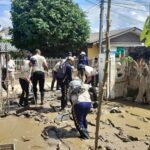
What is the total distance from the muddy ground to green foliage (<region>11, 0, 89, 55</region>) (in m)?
15.7

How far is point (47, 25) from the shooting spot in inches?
1119

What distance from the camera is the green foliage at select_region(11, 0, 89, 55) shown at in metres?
28.6

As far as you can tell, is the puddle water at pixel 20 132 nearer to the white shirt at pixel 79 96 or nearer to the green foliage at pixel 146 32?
the white shirt at pixel 79 96

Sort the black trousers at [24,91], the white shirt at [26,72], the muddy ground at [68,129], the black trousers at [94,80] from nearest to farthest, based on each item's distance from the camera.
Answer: the muddy ground at [68,129]
the white shirt at [26,72]
the black trousers at [24,91]
the black trousers at [94,80]

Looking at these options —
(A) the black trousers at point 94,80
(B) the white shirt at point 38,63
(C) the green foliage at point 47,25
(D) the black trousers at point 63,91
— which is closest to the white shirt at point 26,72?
(B) the white shirt at point 38,63

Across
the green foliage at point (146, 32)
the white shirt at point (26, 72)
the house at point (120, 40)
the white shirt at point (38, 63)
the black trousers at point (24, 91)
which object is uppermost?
the house at point (120, 40)

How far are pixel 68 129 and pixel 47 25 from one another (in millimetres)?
19246

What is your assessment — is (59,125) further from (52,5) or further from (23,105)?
(52,5)

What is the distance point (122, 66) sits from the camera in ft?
51.3

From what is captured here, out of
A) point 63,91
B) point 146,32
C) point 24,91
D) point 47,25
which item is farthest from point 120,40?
point 146,32

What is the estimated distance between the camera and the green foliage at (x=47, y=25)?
28625 millimetres

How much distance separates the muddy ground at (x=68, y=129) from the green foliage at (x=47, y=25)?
15677 mm

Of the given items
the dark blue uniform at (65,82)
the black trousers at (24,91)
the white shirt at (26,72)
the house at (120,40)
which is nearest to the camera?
the dark blue uniform at (65,82)

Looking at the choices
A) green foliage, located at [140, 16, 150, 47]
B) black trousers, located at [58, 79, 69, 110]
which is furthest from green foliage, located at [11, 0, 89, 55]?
green foliage, located at [140, 16, 150, 47]
